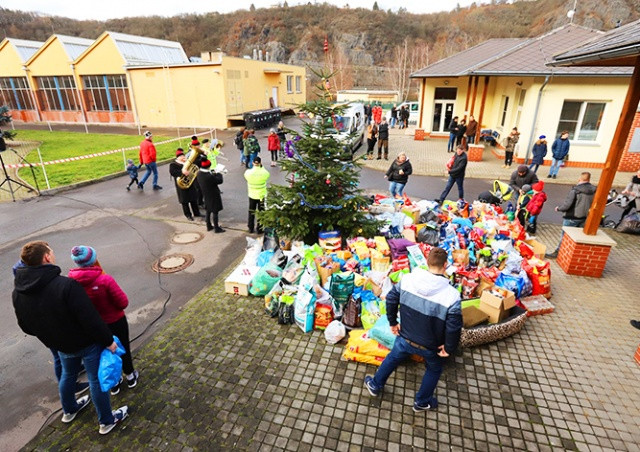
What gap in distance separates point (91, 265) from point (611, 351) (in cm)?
622

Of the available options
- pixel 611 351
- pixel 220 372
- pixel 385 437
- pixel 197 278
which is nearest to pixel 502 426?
pixel 385 437

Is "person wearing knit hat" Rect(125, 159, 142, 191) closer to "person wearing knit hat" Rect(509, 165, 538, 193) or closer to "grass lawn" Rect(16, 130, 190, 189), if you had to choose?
"grass lawn" Rect(16, 130, 190, 189)

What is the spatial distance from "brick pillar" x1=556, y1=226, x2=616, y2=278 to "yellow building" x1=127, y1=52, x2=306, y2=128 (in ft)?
81.9

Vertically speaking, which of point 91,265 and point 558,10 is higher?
point 558,10

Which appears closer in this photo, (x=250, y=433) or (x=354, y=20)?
(x=250, y=433)

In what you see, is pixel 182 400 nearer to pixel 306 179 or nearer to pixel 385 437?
pixel 385 437

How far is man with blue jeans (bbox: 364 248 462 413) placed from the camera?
321 centimetres

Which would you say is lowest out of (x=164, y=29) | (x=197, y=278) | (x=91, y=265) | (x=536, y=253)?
(x=197, y=278)

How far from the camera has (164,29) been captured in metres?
87.1

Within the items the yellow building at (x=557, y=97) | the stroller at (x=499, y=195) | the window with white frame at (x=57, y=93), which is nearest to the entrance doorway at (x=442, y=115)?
the yellow building at (x=557, y=97)

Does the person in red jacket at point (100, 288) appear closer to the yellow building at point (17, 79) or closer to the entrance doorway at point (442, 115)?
the entrance doorway at point (442, 115)

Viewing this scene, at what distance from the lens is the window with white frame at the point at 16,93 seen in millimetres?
32656

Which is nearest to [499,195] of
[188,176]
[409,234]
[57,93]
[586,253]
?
[586,253]

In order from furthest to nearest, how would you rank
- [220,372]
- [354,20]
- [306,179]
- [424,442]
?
[354,20], [306,179], [220,372], [424,442]
